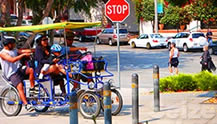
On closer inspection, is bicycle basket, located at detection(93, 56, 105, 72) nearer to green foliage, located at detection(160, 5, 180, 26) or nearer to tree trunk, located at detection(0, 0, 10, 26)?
tree trunk, located at detection(0, 0, 10, 26)

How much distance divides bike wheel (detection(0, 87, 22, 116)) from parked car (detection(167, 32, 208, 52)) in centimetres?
2840

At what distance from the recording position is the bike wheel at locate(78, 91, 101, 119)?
37.1 feet

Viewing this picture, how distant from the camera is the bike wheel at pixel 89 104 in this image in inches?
445

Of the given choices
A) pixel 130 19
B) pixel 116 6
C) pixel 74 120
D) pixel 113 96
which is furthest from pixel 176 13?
pixel 74 120

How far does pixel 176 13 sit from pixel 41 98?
37.8 meters

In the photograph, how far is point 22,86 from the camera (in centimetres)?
1195

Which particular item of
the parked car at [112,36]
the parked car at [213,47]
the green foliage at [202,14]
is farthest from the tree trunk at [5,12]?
the green foliage at [202,14]

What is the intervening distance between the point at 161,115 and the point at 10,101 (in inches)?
140

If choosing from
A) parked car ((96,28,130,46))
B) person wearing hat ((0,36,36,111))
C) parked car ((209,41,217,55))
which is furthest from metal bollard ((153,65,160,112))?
parked car ((96,28,130,46))

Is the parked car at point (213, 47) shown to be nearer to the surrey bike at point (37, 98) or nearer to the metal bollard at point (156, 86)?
the metal bollard at point (156, 86)

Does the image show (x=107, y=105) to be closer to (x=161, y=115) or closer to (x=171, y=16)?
(x=161, y=115)

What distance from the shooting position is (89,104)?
11.5m

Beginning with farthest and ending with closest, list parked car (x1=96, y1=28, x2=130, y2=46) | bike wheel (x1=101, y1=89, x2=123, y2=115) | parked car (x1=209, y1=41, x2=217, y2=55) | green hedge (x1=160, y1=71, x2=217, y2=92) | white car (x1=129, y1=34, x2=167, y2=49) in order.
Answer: parked car (x1=96, y1=28, x2=130, y2=46) < white car (x1=129, y1=34, x2=167, y2=49) < parked car (x1=209, y1=41, x2=217, y2=55) < green hedge (x1=160, y1=71, x2=217, y2=92) < bike wheel (x1=101, y1=89, x2=123, y2=115)

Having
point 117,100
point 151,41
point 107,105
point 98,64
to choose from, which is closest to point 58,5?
point 151,41
